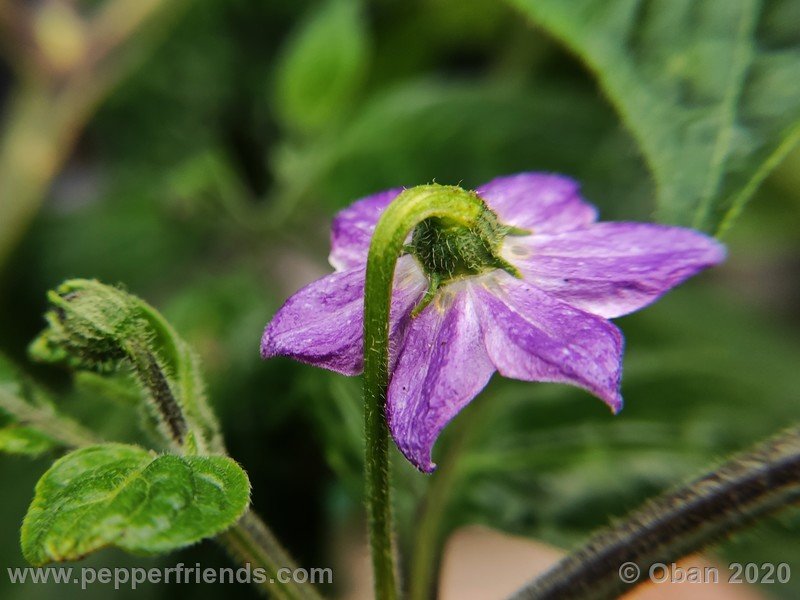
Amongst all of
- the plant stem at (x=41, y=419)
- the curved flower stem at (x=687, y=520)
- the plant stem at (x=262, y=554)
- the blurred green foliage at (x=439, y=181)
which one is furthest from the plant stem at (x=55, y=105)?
the curved flower stem at (x=687, y=520)

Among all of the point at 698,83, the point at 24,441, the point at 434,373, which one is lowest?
the point at 24,441

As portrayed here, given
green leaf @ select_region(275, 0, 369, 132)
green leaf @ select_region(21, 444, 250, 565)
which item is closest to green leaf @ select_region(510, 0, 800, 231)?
green leaf @ select_region(21, 444, 250, 565)

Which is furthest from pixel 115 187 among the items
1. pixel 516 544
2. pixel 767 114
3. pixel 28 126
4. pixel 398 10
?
pixel 767 114

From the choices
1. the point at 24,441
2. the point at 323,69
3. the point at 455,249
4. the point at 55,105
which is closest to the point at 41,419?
the point at 24,441

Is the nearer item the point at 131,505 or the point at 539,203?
the point at 131,505

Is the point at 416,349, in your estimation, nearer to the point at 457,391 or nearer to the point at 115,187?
the point at 457,391

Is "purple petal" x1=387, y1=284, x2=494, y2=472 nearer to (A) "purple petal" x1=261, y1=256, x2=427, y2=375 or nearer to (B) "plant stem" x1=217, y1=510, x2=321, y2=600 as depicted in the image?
(A) "purple petal" x1=261, y1=256, x2=427, y2=375

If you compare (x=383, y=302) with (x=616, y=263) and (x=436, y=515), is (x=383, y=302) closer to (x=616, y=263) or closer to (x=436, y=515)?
(x=616, y=263)
